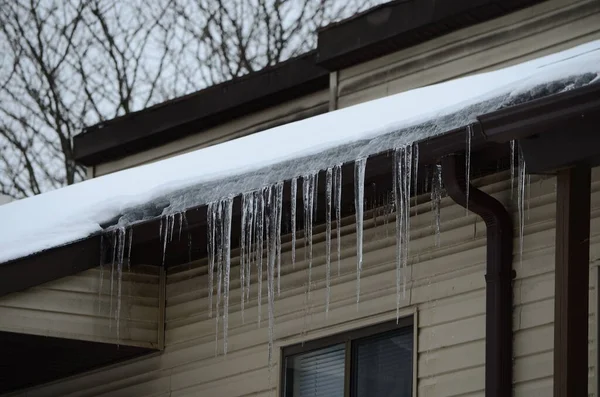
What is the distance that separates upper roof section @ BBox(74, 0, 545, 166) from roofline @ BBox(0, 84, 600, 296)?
1985mm

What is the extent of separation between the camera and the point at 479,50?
9.75m

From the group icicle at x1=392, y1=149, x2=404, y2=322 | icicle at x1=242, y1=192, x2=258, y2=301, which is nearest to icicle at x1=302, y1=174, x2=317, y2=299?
icicle at x1=242, y1=192, x2=258, y2=301

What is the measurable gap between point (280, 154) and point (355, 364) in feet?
4.78

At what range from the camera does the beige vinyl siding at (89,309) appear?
9.23 m

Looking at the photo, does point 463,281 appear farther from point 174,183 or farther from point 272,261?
point 174,183

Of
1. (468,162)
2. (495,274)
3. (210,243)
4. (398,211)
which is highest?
(210,243)

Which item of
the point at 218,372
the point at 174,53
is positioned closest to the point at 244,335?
the point at 218,372

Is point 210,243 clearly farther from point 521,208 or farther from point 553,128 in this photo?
point 553,128

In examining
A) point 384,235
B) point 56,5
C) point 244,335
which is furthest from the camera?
point 56,5

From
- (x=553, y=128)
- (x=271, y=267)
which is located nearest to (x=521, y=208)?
(x=553, y=128)

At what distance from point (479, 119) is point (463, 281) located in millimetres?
1797

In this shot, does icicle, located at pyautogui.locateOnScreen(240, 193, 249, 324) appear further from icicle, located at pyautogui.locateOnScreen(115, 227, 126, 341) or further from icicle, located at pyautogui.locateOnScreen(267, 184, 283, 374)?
icicle, located at pyautogui.locateOnScreen(115, 227, 126, 341)

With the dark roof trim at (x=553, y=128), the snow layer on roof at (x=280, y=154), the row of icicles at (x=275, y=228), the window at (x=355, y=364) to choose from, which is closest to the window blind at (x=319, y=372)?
the window at (x=355, y=364)

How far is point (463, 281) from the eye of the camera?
8156 millimetres
